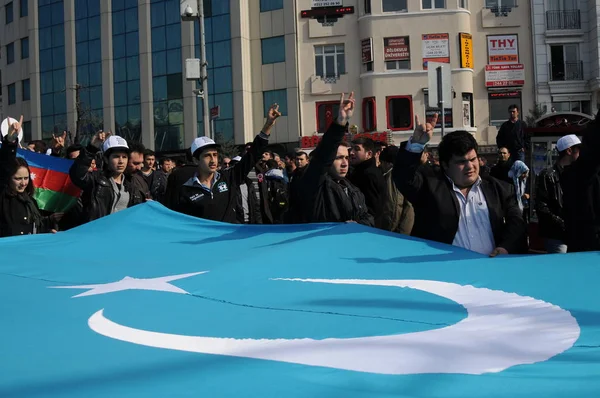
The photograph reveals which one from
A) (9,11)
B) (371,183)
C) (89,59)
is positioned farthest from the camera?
(9,11)

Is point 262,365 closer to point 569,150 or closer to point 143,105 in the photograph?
point 569,150

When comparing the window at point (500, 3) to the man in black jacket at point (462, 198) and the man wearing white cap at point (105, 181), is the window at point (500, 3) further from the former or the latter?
the man in black jacket at point (462, 198)

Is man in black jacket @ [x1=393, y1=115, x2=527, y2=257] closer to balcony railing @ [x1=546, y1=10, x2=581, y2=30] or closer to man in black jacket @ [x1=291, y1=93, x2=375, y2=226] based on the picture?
man in black jacket @ [x1=291, y1=93, x2=375, y2=226]

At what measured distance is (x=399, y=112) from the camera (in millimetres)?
37375

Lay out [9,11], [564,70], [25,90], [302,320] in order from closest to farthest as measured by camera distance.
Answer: [302,320]
[564,70]
[25,90]
[9,11]

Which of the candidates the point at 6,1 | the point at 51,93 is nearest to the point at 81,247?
the point at 51,93

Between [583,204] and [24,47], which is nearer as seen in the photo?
[583,204]

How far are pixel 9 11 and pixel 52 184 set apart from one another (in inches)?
1879

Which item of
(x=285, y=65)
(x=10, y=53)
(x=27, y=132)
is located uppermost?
(x=10, y=53)

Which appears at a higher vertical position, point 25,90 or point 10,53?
point 10,53

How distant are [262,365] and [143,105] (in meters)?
41.9

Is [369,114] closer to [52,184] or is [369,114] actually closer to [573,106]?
[573,106]

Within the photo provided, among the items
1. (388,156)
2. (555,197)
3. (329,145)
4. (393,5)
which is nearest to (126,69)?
(393,5)

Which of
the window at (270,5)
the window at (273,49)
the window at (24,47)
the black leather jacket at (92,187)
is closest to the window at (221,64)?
→ the window at (270,5)
